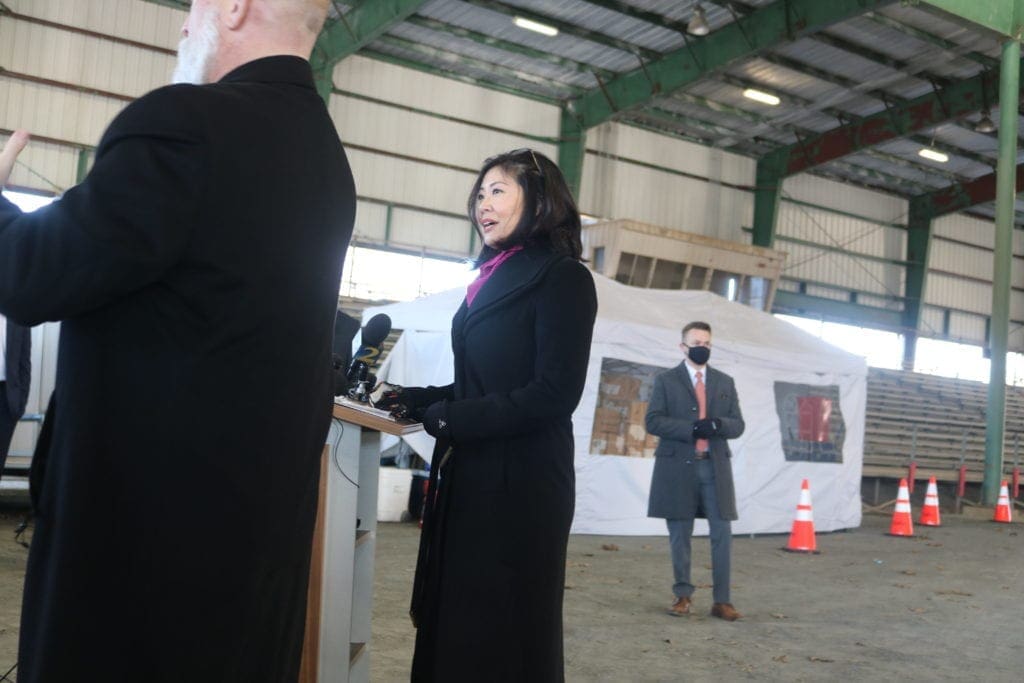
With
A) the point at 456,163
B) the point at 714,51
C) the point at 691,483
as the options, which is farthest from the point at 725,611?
the point at 456,163

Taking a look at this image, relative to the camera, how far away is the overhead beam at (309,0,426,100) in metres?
17.3

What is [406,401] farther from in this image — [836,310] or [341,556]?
[836,310]

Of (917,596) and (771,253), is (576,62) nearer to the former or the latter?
(771,253)

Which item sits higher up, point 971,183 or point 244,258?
point 971,183

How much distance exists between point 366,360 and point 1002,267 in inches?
578

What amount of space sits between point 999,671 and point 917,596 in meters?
2.60

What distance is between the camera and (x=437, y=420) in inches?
109

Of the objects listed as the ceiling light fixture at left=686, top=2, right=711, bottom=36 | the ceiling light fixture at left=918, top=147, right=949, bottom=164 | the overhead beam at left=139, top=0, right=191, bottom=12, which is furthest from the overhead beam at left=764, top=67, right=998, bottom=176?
the overhead beam at left=139, top=0, right=191, bottom=12

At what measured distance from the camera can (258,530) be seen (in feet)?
5.24

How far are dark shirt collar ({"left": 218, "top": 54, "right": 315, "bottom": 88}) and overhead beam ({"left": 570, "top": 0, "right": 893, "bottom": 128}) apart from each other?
626 inches

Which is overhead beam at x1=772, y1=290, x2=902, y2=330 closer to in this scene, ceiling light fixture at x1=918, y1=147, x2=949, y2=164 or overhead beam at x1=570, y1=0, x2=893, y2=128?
ceiling light fixture at x1=918, y1=147, x2=949, y2=164

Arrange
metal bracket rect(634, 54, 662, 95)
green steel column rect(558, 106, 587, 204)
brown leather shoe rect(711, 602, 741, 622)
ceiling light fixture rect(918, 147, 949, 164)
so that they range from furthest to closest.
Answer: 1. ceiling light fixture rect(918, 147, 949, 164)
2. green steel column rect(558, 106, 587, 204)
3. metal bracket rect(634, 54, 662, 95)
4. brown leather shoe rect(711, 602, 741, 622)

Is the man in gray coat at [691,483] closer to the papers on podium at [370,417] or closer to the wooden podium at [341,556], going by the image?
the wooden podium at [341,556]

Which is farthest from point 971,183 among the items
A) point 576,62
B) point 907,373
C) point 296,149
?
point 296,149
